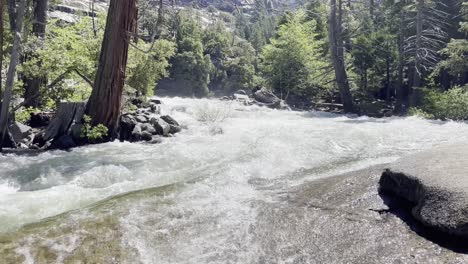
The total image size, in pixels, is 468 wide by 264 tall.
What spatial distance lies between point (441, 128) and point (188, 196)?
992 cm

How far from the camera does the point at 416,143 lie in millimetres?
9469

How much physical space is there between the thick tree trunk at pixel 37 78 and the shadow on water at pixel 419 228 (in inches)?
388

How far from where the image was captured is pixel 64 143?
9.89 metres

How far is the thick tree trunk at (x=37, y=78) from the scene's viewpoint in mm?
11578

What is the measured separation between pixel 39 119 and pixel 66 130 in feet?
6.85

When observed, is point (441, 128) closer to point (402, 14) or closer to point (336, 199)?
point (336, 199)

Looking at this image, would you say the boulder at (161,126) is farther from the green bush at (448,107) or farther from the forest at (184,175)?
the green bush at (448,107)

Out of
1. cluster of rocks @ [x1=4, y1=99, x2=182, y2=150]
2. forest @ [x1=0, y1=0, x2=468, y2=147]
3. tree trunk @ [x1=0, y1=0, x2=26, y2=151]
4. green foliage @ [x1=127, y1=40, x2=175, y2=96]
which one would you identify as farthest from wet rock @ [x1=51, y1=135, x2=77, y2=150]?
green foliage @ [x1=127, y1=40, x2=175, y2=96]

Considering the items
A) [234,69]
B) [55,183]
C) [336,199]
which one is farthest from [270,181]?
[234,69]

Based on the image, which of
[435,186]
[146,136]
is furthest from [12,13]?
[435,186]

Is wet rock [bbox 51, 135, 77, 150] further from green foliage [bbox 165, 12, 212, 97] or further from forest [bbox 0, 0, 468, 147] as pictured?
green foliage [bbox 165, 12, 212, 97]

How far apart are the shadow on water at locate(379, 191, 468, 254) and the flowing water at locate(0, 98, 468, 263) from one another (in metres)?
1.45

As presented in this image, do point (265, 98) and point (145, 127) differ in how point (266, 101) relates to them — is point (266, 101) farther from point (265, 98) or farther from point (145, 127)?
point (145, 127)

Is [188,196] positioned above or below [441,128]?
below
